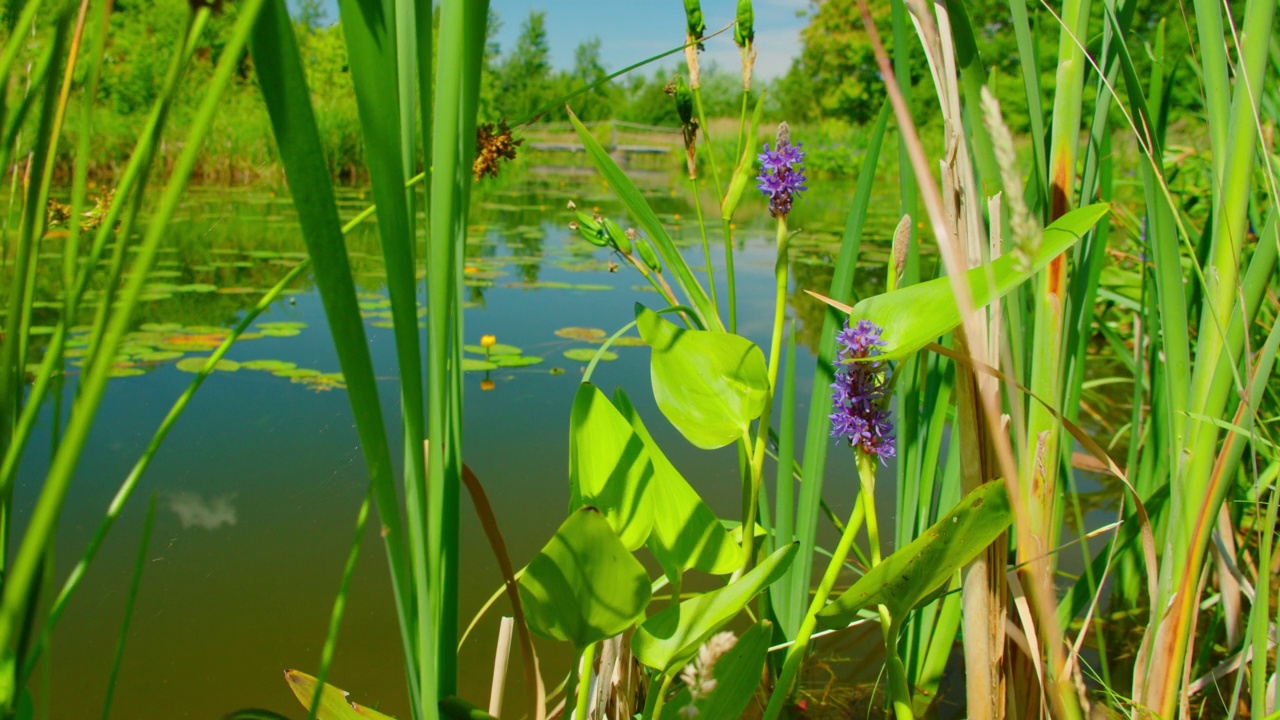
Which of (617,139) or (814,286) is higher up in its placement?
(617,139)

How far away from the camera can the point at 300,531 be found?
1.09m

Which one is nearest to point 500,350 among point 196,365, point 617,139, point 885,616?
point 196,365

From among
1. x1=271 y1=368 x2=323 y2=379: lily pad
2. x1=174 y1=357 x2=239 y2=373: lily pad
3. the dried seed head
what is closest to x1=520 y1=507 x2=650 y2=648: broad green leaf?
the dried seed head

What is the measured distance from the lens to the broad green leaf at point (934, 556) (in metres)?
0.38

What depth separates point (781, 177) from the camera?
479mm

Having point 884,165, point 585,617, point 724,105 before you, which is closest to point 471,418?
point 585,617

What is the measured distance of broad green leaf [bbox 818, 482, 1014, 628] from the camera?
0.38 meters

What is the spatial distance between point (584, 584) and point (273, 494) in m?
0.94

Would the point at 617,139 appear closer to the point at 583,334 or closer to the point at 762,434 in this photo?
the point at 583,334

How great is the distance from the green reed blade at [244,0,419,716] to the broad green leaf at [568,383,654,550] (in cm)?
14

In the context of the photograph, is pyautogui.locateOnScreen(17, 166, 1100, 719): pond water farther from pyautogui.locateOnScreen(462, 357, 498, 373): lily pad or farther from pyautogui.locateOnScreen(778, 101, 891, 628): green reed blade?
pyautogui.locateOnScreen(778, 101, 891, 628): green reed blade

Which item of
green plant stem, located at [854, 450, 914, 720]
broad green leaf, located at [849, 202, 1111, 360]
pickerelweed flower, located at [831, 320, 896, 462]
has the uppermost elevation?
broad green leaf, located at [849, 202, 1111, 360]

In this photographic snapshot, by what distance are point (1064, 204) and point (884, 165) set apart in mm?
10387

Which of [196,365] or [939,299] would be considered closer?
[939,299]
